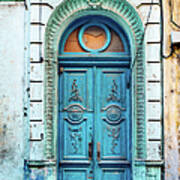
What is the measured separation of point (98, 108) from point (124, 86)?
0.61 m

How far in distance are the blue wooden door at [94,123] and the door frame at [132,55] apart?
192 mm

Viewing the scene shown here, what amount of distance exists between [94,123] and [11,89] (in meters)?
1.55

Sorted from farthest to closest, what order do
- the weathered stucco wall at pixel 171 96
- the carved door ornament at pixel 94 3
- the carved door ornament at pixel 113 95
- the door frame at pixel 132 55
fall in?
1. the carved door ornament at pixel 113 95
2. the carved door ornament at pixel 94 3
3. the door frame at pixel 132 55
4. the weathered stucco wall at pixel 171 96

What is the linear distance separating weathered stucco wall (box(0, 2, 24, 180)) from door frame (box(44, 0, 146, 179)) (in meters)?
0.44

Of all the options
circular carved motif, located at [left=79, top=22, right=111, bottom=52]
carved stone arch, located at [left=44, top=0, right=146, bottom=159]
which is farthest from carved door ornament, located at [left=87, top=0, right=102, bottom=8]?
circular carved motif, located at [left=79, top=22, right=111, bottom=52]

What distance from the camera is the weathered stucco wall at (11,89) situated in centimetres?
545

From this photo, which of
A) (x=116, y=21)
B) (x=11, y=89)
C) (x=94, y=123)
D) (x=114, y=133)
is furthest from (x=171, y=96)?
(x=11, y=89)

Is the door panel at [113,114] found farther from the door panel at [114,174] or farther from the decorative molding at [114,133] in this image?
the door panel at [114,174]

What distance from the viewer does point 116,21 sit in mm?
5809

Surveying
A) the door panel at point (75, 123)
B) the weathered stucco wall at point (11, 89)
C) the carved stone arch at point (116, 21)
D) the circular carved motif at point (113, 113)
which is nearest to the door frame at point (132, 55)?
the carved stone arch at point (116, 21)

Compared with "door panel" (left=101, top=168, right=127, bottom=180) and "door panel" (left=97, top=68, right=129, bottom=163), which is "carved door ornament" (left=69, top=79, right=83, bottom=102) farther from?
"door panel" (left=101, top=168, right=127, bottom=180)

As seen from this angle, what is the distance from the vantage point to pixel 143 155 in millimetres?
5496

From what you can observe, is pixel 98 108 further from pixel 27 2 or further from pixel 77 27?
pixel 27 2

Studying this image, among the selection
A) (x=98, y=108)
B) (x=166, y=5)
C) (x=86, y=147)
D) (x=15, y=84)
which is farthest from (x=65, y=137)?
(x=166, y=5)
